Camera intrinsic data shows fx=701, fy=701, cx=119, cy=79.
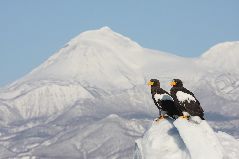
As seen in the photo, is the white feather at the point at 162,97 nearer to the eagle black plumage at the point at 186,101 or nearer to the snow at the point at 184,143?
the eagle black plumage at the point at 186,101

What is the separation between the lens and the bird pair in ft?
93.0

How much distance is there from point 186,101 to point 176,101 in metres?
1.18

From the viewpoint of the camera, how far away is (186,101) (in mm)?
28719

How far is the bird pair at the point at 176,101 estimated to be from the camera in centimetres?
2836

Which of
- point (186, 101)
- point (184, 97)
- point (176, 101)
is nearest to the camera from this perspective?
point (186, 101)

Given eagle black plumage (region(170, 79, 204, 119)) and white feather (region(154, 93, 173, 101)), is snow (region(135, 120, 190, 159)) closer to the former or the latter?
eagle black plumage (region(170, 79, 204, 119))

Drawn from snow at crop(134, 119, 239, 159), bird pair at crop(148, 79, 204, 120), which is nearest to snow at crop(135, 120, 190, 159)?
snow at crop(134, 119, 239, 159)

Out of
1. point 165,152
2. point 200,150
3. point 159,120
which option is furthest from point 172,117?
point 200,150

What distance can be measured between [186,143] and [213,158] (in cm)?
175

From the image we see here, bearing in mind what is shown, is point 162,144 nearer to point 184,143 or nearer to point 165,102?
point 184,143

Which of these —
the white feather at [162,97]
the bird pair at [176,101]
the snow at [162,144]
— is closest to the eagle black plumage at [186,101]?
the bird pair at [176,101]

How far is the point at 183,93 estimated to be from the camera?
96.7 feet

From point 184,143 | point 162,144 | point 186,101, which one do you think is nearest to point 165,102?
point 186,101

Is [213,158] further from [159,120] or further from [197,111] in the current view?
[159,120]
